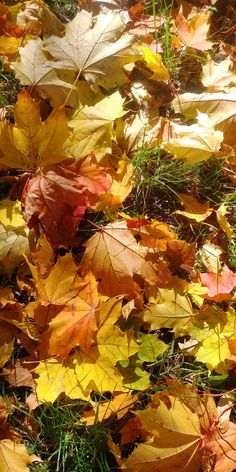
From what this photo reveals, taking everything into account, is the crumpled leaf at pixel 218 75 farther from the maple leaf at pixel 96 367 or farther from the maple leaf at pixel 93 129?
the maple leaf at pixel 96 367

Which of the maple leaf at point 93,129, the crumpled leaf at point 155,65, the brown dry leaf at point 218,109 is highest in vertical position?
the crumpled leaf at point 155,65

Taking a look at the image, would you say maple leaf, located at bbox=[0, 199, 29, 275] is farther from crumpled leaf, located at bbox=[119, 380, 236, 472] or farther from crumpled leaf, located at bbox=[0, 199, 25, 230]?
crumpled leaf, located at bbox=[119, 380, 236, 472]

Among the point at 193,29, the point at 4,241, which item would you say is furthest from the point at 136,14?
the point at 4,241

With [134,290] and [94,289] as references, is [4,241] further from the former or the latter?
[134,290]

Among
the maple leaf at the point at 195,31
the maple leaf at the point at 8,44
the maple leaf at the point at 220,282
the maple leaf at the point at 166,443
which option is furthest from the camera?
the maple leaf at the point at 195,31

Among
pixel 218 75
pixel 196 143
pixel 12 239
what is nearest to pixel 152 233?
pixel 196 143

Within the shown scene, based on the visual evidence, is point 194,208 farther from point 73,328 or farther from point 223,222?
point 73,328

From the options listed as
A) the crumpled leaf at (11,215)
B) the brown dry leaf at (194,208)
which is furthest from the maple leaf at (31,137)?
the brown dry leaf at (194,208)
